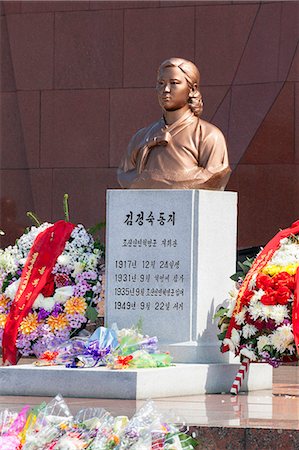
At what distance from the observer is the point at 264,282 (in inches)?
414

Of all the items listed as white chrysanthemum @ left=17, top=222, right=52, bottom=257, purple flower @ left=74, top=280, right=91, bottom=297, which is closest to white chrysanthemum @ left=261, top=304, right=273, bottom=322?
purple flower @ left=74, top=280, right=91, bottom=297

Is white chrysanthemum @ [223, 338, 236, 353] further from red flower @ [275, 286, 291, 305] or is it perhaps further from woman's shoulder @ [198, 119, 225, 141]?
woman's shoulder @ [198, 119, 225, 141]

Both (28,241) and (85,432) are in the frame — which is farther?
(28,241)

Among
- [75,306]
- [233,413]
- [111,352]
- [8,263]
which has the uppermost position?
[8,263]

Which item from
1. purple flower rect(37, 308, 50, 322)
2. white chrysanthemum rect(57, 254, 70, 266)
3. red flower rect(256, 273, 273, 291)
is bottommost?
purple flower rect(37, 308, 50, 322)

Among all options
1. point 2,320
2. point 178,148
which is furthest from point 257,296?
point 2,320

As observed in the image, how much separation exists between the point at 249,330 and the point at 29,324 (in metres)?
2.20

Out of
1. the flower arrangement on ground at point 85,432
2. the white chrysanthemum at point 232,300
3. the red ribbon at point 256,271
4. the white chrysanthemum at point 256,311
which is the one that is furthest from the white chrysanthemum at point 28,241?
the flower arrangement on ground at point 85,432

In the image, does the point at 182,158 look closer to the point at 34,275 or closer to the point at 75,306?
the point at 75,306

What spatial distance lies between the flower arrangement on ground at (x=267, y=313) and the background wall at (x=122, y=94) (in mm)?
5211

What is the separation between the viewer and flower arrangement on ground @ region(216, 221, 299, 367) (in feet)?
33.8

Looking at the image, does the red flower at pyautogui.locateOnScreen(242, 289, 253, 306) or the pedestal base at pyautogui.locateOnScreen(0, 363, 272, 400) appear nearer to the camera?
the pedestal base at pyautogui.locateOnScreen(0, 363, 272, 400)

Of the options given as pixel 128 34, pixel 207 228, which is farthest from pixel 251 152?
pixel 207 228

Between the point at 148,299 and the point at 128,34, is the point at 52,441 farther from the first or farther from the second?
the point at 128,34
